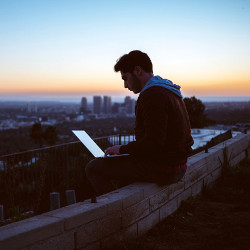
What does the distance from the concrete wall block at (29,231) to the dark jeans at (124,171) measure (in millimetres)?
979

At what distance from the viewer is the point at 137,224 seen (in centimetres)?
326

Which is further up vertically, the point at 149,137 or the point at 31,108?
the point at 149,137

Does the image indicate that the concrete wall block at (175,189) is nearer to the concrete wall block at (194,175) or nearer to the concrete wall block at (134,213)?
the concrete wall block at (194,175)

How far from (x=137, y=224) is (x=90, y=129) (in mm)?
1568

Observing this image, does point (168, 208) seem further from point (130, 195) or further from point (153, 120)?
point (153, 120)

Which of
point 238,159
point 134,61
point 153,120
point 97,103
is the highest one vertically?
point 97,103

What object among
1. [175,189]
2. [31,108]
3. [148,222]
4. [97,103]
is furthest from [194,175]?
[97,103]

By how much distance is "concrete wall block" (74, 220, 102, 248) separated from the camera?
2568 millimetres

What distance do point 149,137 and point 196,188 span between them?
7.55 ft

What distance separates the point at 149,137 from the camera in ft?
9.76

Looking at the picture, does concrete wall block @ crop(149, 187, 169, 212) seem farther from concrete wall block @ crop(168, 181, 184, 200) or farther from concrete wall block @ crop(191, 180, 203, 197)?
concrete wall block @ crop(191, 180, 203, 197)

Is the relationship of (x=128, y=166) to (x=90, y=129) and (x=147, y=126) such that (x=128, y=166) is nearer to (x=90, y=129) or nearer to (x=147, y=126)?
(x=147, y=126)

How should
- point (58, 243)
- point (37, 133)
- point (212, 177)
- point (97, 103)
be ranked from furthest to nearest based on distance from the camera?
point (97, 103) < point (37, 133) < point (212, 177) < point (58, 243)

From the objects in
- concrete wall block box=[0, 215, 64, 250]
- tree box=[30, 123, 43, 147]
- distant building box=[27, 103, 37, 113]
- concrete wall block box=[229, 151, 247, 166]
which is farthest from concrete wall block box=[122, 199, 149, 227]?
distant building box=[27, 103, 37, 113]
